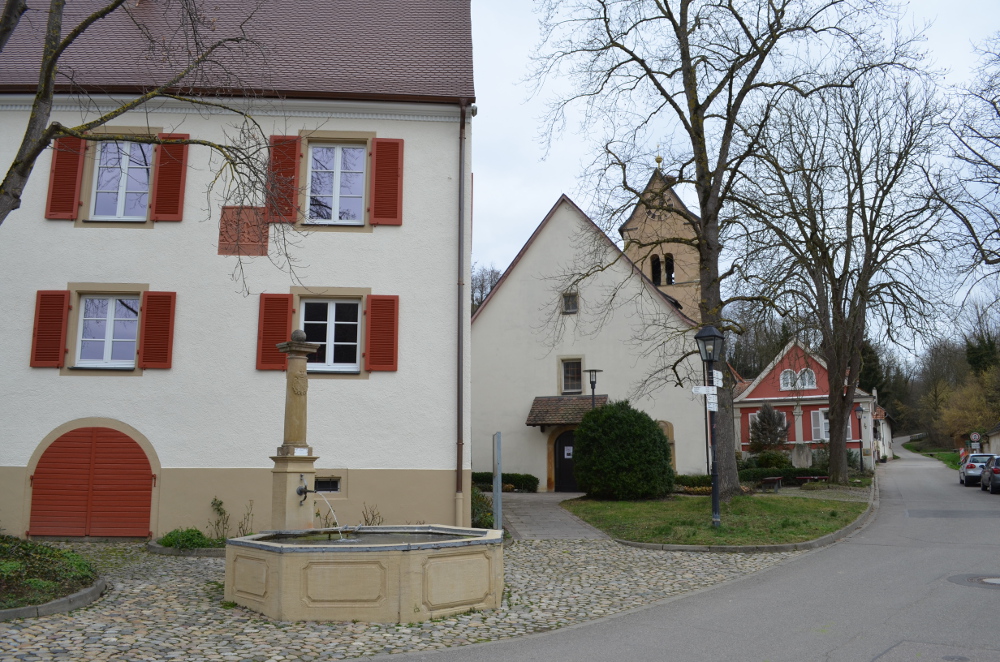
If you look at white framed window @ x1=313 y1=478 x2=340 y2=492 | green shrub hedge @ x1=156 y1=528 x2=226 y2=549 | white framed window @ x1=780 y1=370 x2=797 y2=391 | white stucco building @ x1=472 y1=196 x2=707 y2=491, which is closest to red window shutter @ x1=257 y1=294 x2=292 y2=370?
white framed window @ x1=313 y1=478 x2=340 y2=492

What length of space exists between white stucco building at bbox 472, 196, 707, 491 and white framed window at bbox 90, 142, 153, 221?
16196 mm

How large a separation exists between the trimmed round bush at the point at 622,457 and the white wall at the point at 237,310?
865 cm

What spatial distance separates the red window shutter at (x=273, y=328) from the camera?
14.1m

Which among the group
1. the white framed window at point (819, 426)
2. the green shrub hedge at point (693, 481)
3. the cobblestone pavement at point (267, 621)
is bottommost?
the cobblestone pavement at point (267, 621)

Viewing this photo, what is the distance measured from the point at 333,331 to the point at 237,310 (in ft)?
5.51

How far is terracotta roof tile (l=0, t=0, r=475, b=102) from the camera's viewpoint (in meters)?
14.7

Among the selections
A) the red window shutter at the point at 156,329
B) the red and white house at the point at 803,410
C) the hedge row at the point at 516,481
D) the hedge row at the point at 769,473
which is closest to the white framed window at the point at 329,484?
the red window shutter at the point at 156,329

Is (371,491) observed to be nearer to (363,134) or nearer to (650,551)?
(650,551)

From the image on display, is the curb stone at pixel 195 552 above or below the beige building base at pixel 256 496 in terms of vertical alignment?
below

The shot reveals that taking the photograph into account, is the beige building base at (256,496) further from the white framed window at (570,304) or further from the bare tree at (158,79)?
the white framed window at (570,304)

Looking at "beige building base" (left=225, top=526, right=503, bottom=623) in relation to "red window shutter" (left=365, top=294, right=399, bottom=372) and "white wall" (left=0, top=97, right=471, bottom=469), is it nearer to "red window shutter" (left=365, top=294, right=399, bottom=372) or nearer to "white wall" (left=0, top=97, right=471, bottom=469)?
"white wall" (left=0, top=97, right=471, bottom=469)

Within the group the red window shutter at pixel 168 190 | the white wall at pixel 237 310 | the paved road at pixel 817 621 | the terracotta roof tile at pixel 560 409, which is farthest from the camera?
the terracotta roof tile at pixel 560 409

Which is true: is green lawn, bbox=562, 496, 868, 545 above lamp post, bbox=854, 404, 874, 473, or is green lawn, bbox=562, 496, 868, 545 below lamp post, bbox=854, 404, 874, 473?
below

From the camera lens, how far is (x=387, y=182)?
48.4 ft
